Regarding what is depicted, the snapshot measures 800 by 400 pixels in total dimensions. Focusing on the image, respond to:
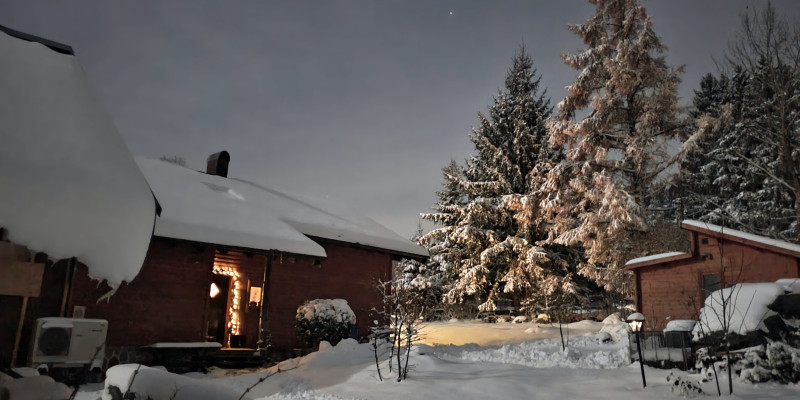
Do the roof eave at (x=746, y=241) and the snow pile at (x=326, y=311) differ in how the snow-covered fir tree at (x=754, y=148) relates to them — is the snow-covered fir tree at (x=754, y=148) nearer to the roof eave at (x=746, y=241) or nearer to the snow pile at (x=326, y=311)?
the roof eave at (x=746, y=241)

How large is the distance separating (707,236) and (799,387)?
26.4ft

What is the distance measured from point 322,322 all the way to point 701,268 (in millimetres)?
11054

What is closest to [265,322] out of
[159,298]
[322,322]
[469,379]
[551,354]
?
[322,322]

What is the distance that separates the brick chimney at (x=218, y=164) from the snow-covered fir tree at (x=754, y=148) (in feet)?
50.5

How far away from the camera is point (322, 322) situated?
1285 cm

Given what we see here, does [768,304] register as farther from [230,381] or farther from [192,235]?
[192,235]

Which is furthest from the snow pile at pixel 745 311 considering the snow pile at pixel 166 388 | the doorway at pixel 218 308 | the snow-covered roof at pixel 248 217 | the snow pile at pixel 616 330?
the doorway at pixel 218 308

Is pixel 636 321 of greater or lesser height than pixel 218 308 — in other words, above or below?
above

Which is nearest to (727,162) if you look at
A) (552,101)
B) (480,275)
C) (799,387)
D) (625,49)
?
(552,101)

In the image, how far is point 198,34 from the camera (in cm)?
349

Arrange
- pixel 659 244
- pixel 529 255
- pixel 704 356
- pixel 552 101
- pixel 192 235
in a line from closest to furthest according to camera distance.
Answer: pixel 704 356
pixel 192 235
pixel 659 244
pixel 529 255
pixel 552 101

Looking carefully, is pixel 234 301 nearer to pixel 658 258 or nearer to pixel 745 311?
pixel 745 311

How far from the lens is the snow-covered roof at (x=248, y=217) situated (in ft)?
39.4

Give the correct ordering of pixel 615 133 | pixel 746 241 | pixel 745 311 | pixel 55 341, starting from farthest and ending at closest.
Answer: pixel 615 133 → pixel 746 241 → pixel 745 311 → pixel 55 341
